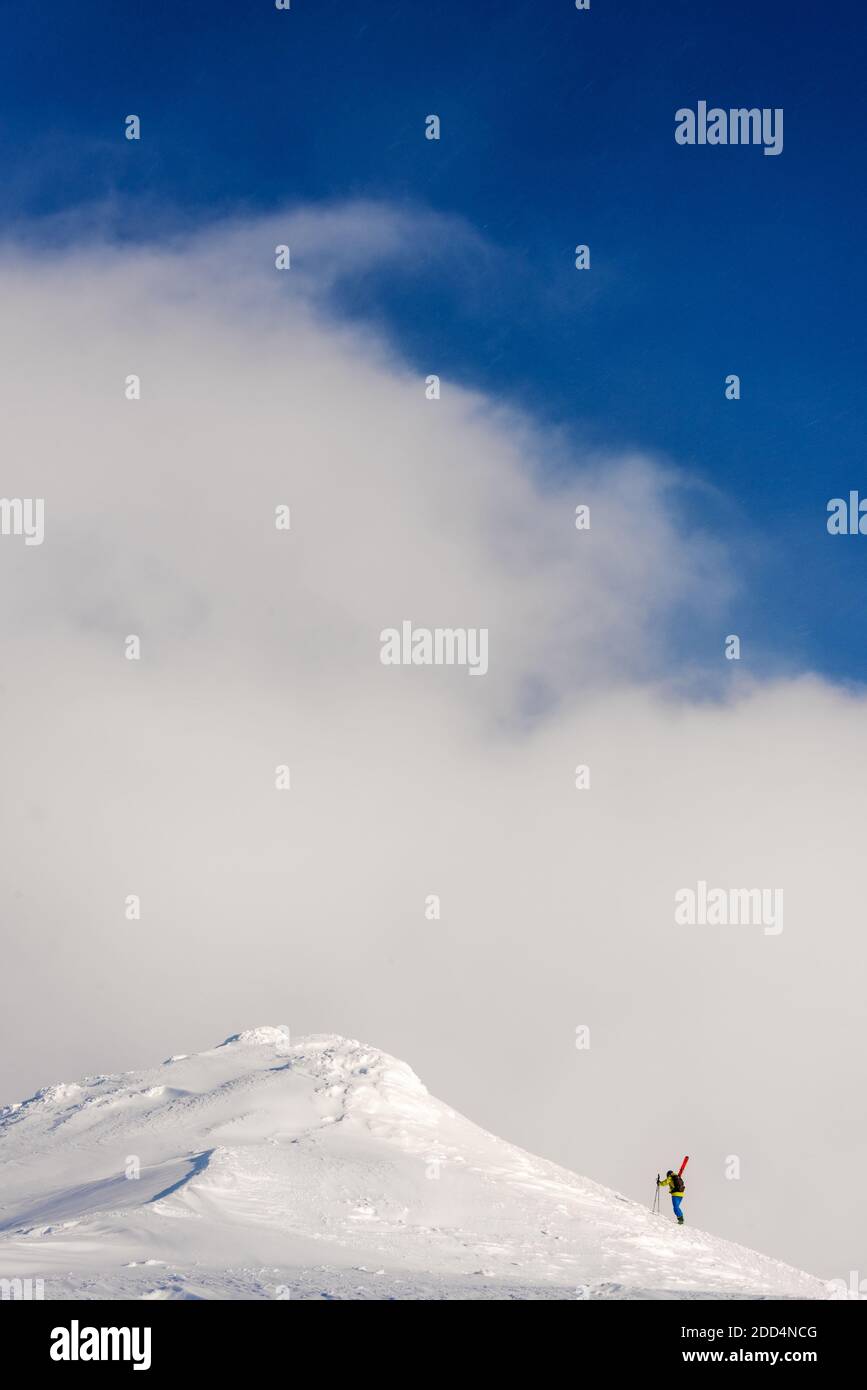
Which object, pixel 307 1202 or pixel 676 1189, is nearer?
pixel 307 1202

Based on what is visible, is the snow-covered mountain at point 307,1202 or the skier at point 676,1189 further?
the skier at point 676,1189

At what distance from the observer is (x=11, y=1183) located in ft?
155

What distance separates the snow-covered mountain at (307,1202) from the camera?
2903 cm

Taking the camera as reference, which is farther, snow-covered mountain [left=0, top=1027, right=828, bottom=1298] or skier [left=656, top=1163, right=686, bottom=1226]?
skier [left=656, top=1163, right=686, bottom=1226]

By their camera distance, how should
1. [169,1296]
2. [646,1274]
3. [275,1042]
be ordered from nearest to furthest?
[169,1296]
[646,1274]
[275,1042]

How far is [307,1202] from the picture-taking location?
3909 cm

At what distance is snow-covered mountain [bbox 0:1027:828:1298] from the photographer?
2903 centimetres
